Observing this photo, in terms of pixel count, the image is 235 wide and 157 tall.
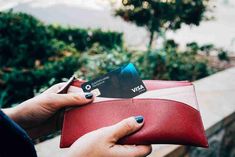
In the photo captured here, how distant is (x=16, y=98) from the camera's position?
388 cm

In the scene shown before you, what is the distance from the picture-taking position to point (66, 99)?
114 cm

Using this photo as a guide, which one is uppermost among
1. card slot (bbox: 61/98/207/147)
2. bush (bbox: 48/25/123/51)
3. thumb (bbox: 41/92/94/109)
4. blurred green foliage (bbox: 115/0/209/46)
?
blurred green foliage (bbox: 115/0/209/46)

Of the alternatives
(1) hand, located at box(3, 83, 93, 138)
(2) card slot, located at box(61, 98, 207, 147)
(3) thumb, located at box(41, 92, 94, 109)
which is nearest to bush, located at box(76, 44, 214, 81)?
(1) hand, located at box(3, 83, 93, 138)

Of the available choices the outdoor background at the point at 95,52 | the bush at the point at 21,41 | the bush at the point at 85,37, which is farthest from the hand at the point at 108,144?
the bush at the point at 85,37

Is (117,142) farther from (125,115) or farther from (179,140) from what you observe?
(179,140)

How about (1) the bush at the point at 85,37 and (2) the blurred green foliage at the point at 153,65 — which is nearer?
(2) the blurred green foliage at the point at 153,65

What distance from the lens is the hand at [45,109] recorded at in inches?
44.3

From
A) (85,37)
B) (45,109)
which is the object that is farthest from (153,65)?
(45,109)

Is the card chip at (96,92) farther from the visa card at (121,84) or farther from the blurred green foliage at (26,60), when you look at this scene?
the blurred green foliage at (26,60)

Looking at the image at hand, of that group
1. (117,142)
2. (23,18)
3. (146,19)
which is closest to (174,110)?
(117,142)

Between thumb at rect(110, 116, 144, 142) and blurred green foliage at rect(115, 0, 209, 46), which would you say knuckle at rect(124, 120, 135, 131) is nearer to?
thumb at rect(110, 116, 144, 142)

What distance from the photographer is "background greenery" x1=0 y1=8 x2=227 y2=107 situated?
12.8 ft

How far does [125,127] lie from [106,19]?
36.9 ft

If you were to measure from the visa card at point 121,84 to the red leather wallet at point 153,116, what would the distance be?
2cm
